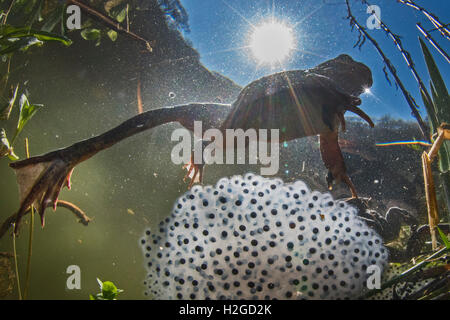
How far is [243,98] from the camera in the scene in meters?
0.71

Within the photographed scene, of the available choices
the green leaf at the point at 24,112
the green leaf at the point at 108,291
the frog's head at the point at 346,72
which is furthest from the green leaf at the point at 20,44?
the frog's head at the point at 346,72

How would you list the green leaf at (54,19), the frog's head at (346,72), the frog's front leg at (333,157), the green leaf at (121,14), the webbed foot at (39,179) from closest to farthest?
the webbed foot at (39,179)
the frog's head at (346,72)
the frog's front leg at (333,157)
the green leaf at (54,19)
the green leaf at (121,14)

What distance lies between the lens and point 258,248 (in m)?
0.42

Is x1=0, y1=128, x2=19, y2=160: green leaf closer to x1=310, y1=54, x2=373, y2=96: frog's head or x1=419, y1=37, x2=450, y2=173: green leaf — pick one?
x1=310, y1=54, x2=373, y2=96: frog's head

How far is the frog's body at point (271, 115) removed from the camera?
0.64 meters

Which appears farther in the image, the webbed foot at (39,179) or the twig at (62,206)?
the twig at (62,206)

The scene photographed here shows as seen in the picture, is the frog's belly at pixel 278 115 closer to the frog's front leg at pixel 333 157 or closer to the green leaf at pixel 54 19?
the frog's front leg at pixel 333 157

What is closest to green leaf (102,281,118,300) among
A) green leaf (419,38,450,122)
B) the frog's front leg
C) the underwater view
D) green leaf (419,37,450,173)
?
the underwater view

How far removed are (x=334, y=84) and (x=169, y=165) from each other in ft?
10.0

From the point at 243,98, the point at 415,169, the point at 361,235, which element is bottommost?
the point at 361,235

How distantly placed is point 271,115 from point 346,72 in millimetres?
310

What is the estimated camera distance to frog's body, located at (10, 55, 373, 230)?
0.64 m
